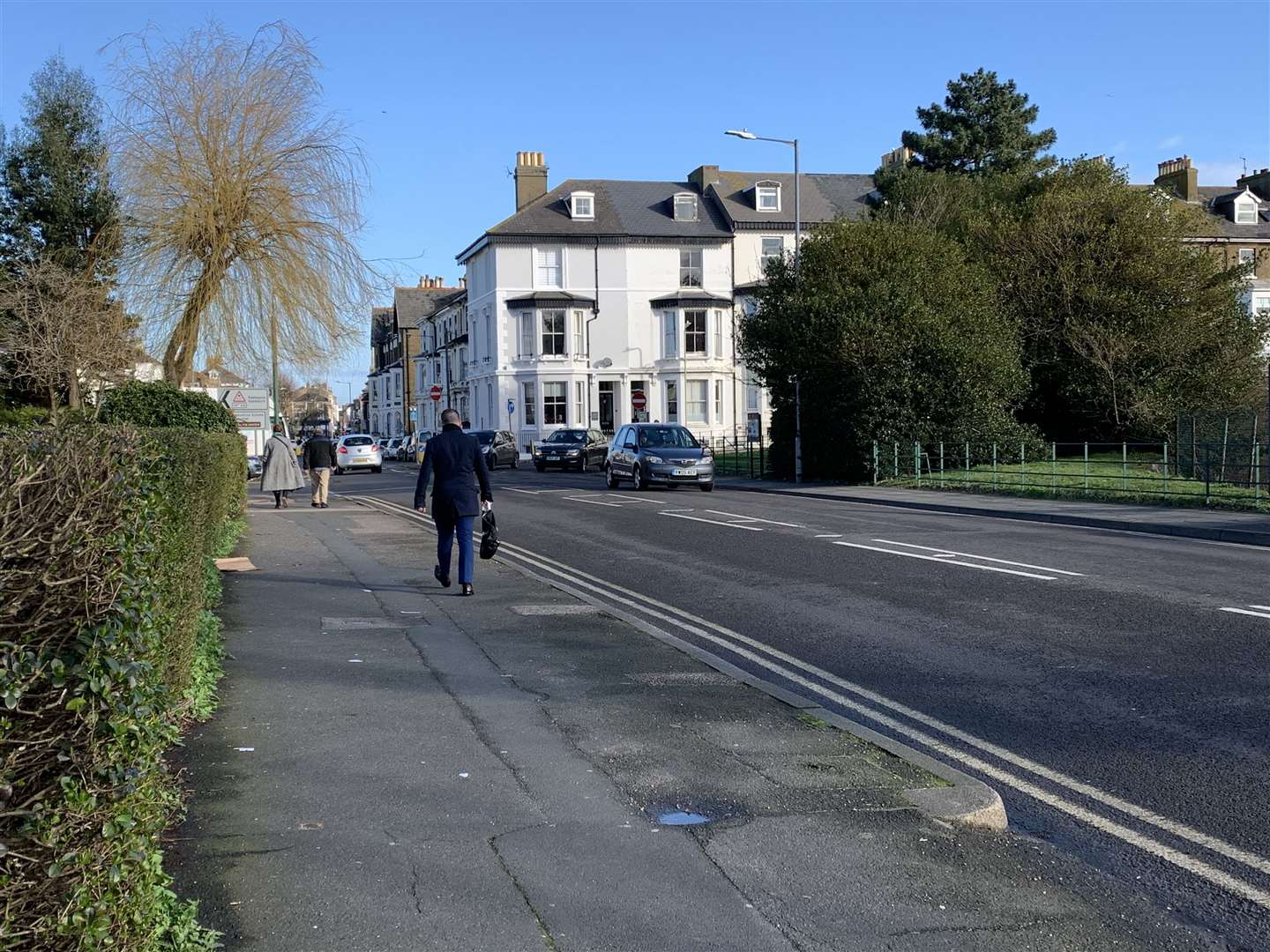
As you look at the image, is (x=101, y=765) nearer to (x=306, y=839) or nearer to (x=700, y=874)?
(x=306, y=839)

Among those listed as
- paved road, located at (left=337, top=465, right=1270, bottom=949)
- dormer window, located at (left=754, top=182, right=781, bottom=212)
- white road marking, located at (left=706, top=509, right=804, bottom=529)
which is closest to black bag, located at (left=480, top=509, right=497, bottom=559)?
paved road, located at (left=337, top=465, right=1270, bottom=949)

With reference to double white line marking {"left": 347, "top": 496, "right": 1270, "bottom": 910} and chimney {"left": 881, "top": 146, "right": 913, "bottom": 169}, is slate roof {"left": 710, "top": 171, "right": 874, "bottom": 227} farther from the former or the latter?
double white line marking {"left": 347, "top": 496, "right": 1270, "bottom": 910}

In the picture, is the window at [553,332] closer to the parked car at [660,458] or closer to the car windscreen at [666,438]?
the parked car at [660,458]

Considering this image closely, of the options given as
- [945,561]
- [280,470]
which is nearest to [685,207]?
[280,470]

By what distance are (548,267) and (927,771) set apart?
55137 millimetres

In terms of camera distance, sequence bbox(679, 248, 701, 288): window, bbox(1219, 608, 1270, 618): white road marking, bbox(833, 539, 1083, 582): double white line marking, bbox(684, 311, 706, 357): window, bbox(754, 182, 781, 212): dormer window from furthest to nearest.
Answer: bbox(754, 182, 781, 212): dormer window → bbox(679, 248, 701, 288): window → bbox(684, 311, 706, 357): window → bbox(833, 539, 1083, 582): double white line marking → bbox(1219, 608, 1270, 618): white road marking

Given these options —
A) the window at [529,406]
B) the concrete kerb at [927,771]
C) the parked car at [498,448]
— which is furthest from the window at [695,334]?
the concrete kerb at [927,771]

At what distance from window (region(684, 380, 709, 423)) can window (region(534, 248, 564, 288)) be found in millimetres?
8635

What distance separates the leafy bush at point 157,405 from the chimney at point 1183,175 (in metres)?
57.2

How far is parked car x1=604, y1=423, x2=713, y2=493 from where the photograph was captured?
30.0 metres

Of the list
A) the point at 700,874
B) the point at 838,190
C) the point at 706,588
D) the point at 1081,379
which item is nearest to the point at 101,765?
the point at 700,874

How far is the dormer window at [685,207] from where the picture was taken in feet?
→ 199

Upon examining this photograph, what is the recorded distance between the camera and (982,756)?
6.11 meters

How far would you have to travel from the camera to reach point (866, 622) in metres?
10.0
